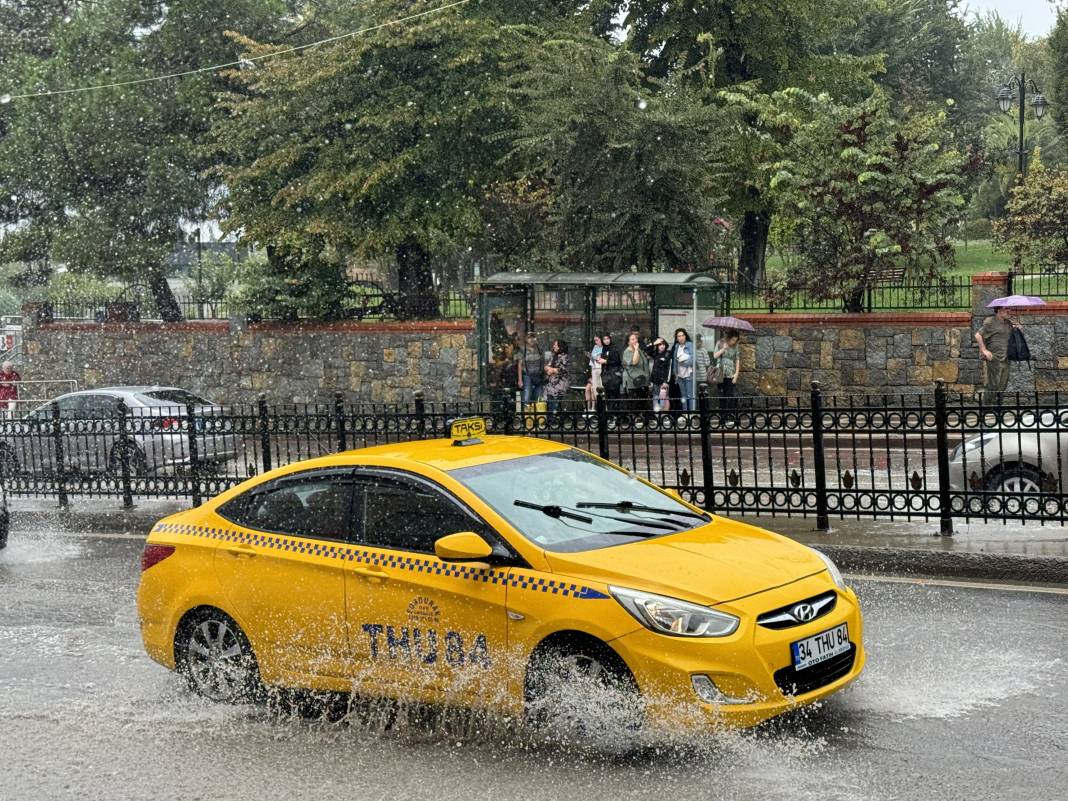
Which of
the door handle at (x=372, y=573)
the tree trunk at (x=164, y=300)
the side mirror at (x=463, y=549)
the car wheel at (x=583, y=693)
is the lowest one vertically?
the car wheel at (x=583, y=693)

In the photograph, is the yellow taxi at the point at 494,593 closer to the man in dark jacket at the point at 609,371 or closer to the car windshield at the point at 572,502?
the car windshield at the point at 572,502

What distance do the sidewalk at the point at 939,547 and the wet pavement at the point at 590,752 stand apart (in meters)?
0.95

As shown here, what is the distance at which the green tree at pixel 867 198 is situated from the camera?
2420 centimetres

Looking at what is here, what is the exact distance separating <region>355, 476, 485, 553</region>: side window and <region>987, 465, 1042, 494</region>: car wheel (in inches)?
238

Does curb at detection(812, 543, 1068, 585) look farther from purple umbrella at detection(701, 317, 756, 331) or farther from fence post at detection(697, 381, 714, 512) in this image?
purple umbrella at detection(701, 317, 756, 331)

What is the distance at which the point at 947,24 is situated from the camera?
60031 millimetres

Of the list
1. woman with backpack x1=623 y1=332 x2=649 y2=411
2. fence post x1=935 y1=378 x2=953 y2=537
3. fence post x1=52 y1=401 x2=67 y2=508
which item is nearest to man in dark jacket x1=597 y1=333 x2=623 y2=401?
woman with backpack x1=623 y1=332 x2=649 y2=411

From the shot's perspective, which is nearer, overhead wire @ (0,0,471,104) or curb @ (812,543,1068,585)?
curb @ (812,543,1068,585)

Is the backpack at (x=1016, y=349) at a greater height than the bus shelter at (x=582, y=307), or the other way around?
the bus shelter at (x=582, y=307)

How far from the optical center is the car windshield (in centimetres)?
716

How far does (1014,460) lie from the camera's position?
39.8ft

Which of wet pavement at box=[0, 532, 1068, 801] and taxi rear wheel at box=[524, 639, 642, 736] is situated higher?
taxi rear wheel at box=[524, 639, 642, 736]

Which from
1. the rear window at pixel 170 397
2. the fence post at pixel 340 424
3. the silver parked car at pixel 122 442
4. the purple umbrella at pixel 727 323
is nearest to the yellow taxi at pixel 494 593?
the fence post at pixel 340 424

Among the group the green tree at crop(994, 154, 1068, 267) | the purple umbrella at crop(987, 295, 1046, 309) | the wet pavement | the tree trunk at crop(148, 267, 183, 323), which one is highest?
the green tree at crop(994, 154, 1068, 267)
